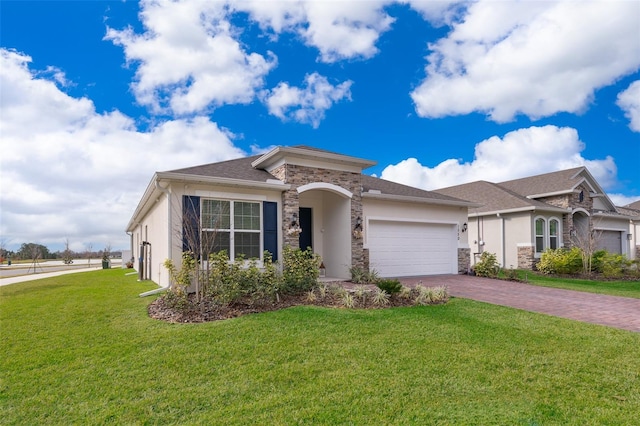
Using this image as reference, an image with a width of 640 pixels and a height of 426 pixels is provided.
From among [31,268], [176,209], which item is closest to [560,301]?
[176,209]

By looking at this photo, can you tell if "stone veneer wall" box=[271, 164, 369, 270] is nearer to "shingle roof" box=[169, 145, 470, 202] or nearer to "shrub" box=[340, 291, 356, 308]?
"shingle roof" box=[169, 145, 470, 202]

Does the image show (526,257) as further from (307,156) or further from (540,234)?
(307,156)

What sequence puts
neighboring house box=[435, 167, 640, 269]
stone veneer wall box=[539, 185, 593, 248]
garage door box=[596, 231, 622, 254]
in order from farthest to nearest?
garage door box=[596, 231, 622, 254], stone veneer wall box=[539, 185, 593, 248], neighboring house box=[435, 167, 640, 269]

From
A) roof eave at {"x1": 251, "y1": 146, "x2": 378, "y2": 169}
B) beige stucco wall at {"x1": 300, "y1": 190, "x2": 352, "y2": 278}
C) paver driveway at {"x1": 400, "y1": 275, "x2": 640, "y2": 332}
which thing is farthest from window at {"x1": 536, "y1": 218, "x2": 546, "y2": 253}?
beige stucco wall at {"x1": 300, "y1": 190, "x2": 352, "y2": 278}

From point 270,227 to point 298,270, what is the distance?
1704 millimetres

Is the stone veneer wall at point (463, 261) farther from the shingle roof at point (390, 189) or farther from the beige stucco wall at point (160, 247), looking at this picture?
the beige stucco wall at point (160, 247)

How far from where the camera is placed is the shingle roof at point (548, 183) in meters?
19.8

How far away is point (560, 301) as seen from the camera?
9.41m

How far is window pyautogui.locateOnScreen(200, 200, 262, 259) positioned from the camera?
996 centimetres

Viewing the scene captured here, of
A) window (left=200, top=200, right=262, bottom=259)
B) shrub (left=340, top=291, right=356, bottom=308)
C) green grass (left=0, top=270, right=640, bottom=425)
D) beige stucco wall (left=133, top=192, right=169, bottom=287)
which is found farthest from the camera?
beige stucco wall (left=133, top=192, right=169, bottom=287)

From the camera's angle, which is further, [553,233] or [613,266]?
[553,233]

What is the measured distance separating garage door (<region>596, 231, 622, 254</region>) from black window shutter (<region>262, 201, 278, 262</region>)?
846 inches

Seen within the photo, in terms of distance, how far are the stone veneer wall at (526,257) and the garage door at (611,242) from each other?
734 cm

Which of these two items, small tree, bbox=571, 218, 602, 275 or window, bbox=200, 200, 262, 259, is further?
small tree, bbox=571, 218, 602, 275
